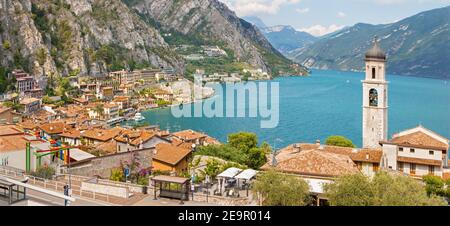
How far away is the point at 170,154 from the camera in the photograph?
18.5 m

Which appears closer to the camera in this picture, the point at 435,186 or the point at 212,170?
the point at 435,186

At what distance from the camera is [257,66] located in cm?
15688

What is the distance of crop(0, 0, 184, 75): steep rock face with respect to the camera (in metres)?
69.4

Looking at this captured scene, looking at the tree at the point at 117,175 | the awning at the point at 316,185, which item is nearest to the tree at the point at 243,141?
the tree at the point at 117,175

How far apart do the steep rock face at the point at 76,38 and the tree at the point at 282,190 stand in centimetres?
6101

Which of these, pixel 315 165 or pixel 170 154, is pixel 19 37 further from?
pixel 315 165

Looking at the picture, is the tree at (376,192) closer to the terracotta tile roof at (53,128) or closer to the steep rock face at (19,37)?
the terracotta tile roof at (53,128)

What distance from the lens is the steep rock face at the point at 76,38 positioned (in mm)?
69375

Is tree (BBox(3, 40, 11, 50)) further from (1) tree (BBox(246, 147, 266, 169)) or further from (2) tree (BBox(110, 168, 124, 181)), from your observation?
(2) tree (BBox(110, 168, 124, 181))

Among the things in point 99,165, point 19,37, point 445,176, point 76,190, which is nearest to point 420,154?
point 445,176

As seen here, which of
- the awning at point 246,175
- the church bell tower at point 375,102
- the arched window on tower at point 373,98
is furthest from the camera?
the arched window on tower at point 373,98

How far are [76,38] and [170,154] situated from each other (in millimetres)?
67668

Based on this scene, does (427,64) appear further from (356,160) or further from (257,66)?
(356,160)
